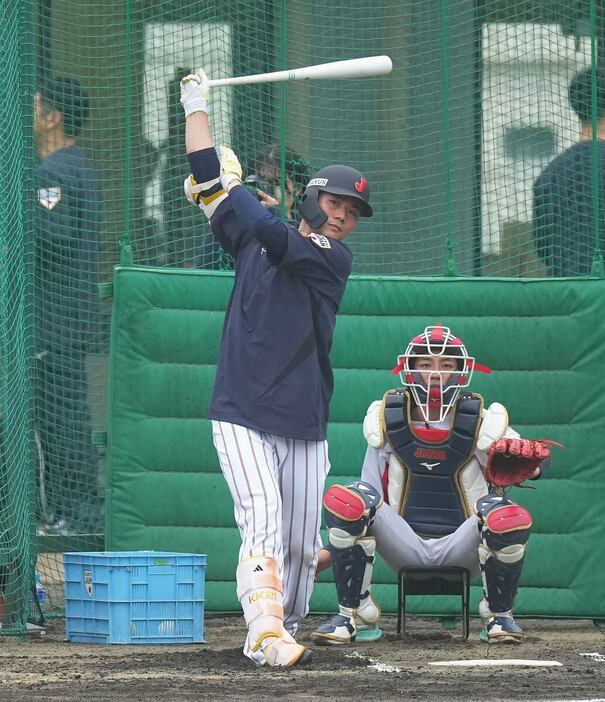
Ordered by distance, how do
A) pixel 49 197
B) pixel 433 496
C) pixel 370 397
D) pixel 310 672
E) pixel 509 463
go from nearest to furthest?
1. pixel 310 672
2. pixel 509 463
3. pixel 433 496
4. pixel 49 197
5. pixel 370 397

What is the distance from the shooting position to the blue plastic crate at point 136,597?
6684 millimetres

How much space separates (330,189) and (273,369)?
2.61ft

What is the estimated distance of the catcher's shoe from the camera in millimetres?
5477

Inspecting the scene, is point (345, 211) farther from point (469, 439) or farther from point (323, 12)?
point (323, 12)

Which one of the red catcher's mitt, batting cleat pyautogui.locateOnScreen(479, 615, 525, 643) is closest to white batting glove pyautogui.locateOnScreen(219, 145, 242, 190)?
the red catcher's mitt

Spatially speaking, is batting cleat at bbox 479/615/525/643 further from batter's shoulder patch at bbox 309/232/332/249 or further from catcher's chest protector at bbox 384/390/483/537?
batter's shoulder patch at bbox 309/232/332/249

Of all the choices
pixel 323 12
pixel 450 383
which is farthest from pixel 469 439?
pixel 323 12

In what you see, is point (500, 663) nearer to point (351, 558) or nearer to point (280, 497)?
point (280, 497)

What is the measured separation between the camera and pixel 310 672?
5445 millimetres

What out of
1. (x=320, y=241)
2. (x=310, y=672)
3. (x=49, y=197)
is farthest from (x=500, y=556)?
(x=49, y=197)

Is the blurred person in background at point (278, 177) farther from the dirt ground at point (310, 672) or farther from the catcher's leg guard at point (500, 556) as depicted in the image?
the dirt ground at point (310, 672)

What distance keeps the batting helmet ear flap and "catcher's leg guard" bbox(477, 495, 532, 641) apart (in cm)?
158

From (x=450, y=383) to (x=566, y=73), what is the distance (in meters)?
2.48

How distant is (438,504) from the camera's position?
709 centimetres
